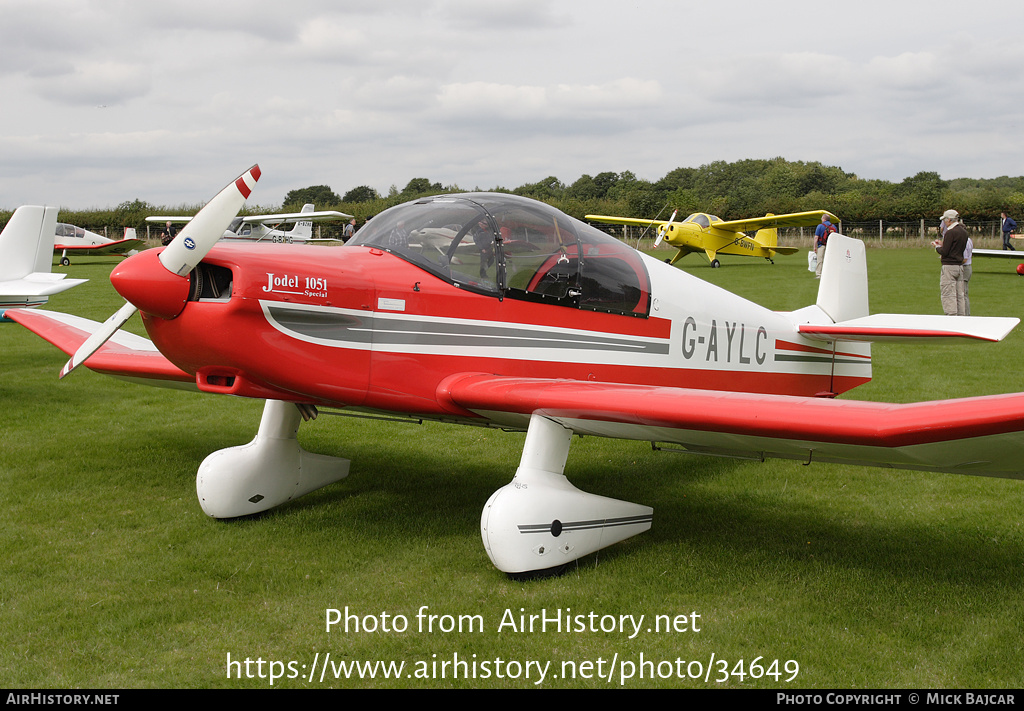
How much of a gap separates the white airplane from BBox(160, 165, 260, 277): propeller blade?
25.0ft

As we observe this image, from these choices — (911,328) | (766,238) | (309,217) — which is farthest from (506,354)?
(766,238)

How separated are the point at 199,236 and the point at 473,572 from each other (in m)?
2.41

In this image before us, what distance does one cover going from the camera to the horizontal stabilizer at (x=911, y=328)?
5645 mm

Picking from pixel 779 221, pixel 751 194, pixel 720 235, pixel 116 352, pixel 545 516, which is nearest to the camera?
pixel 545 516

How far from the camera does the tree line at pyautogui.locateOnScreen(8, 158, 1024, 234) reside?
173 ft

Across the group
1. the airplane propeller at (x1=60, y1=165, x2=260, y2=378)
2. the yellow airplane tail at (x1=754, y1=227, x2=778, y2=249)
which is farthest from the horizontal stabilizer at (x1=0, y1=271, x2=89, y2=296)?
the yellow airplane tail at (x1=754, y1=227, x2=778, y2=249)

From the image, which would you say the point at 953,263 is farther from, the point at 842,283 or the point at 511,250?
the point at 511,250

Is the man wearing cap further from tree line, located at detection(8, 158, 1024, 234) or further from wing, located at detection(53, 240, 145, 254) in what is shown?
wing, located at detection(53, 240, 145, 254)

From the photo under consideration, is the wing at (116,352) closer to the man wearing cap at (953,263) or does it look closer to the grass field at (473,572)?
the grass field at (473,572)

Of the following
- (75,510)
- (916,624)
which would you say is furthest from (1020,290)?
(75,510)

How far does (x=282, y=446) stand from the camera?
604 cm

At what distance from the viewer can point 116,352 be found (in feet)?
22.9

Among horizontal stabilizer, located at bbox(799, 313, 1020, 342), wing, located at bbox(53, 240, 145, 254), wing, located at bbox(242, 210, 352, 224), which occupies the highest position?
wing, located at bbox(242, 210, 352, 224)

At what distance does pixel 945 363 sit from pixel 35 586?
1166cm
